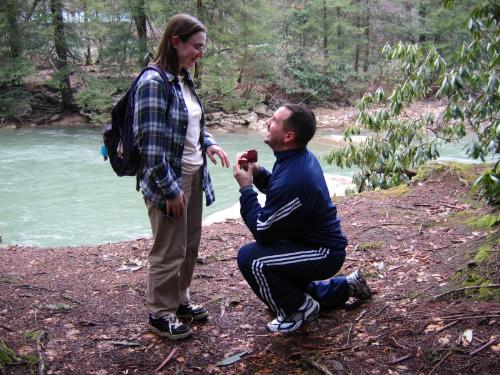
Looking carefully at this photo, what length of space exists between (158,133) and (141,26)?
1890 cm

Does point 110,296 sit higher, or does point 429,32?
point 429,32

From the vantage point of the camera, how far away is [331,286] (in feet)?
9.48

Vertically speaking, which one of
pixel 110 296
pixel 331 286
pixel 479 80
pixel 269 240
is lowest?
pixel 110 296

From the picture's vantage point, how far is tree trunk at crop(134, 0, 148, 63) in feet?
62.4

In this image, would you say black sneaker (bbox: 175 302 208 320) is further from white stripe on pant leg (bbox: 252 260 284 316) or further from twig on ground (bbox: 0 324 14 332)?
twig on ground (bbox: 0 324 14 332)

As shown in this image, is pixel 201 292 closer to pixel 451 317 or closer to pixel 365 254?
pixel 365 254

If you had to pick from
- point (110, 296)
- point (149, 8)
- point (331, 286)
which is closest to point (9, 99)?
Answer: point (149, 8)

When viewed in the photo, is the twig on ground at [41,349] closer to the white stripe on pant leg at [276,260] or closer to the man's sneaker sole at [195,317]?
the man's sneaker sole at [195,317]

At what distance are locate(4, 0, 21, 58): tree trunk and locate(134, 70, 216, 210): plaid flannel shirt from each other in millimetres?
19094

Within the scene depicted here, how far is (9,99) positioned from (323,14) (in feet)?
47.4

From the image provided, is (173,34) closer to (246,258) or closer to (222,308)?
(246,258)

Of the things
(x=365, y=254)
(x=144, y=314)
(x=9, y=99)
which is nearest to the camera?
(x=144, y=314)

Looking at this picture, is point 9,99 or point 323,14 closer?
point 9,99

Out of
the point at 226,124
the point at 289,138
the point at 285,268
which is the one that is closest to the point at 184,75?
the point at 289,138
